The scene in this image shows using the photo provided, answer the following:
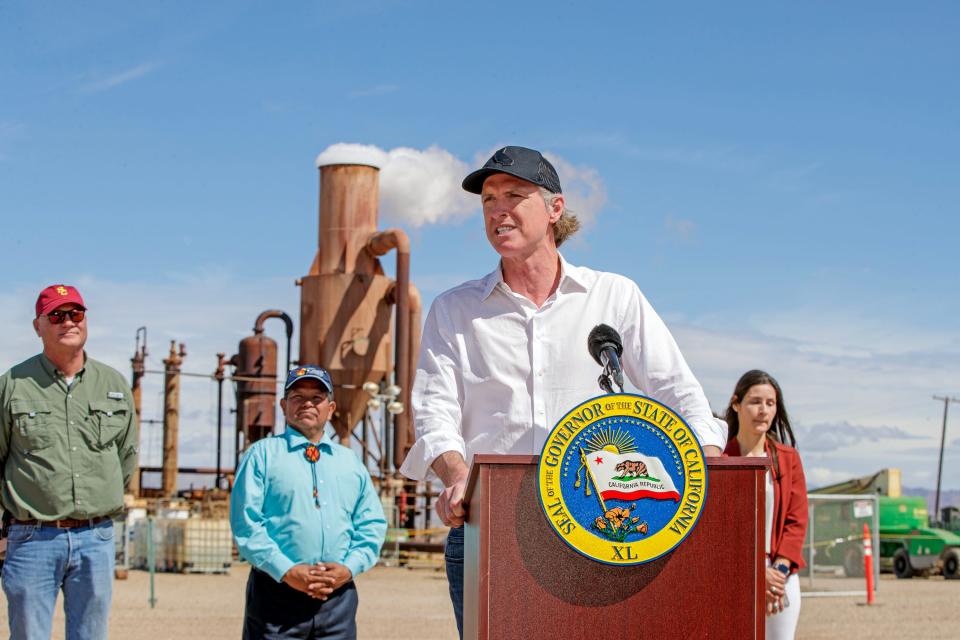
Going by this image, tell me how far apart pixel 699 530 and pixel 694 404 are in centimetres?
73

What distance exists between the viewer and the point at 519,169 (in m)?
3.64

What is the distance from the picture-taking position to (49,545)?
18.9 ft

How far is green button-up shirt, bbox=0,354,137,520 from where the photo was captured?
5.78 m

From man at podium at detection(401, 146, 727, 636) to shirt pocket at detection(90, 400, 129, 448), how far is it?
2702 millimetres

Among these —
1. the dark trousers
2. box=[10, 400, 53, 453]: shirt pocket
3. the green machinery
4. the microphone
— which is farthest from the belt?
the green machinery

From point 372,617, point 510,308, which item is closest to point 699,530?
point 510,308

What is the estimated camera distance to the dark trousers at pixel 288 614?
571 centimetres

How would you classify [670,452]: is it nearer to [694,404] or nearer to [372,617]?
[694,404]

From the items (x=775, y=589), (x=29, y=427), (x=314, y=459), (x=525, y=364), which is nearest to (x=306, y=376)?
(x=314, y=459)

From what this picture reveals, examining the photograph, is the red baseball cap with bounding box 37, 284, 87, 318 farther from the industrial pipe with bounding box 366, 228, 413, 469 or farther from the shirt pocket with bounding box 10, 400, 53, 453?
the industrial pipe with bounding box 366, 228, 413, 469

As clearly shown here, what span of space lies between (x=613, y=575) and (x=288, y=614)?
3125 mm

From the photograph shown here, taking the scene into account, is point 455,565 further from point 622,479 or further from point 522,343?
point 622,479

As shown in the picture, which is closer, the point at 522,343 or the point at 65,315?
the point at 522,343

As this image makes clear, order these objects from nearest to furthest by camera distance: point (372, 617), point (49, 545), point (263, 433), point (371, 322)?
point (49, 545)
point (372, 617)
point (371, 322)
point (263, 433)
